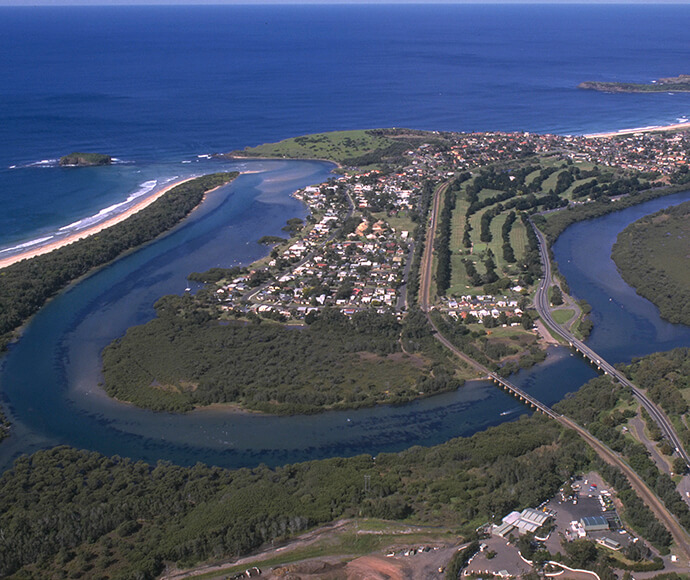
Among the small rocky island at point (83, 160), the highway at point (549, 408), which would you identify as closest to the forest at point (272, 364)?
the highway at point (549, 408)

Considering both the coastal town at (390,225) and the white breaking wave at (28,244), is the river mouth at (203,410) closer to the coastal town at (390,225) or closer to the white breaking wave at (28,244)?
the coastal town at (390,225)

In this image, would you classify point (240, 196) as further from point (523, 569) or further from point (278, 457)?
point (523, 569)

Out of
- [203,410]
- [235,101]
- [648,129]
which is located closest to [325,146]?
[235,101]

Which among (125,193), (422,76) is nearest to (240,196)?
(125,193)

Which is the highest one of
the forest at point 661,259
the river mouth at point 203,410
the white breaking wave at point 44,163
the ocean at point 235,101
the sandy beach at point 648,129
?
the ocean at point 235,101

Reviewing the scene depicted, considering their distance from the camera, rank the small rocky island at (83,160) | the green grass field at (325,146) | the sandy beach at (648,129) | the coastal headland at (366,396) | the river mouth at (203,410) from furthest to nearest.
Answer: the sandy beach at (648,129), the green grass field at (325,146), the small rocky island at (83,160), the river mouth at (203,410), the coastal headland at (366,396)

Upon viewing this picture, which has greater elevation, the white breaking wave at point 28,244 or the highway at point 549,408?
the white breaking wave at point 28,244

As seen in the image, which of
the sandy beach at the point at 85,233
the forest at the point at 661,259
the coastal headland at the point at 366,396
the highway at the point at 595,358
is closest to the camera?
the coastal headland at the point at 366,396
